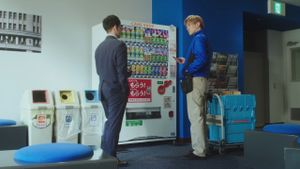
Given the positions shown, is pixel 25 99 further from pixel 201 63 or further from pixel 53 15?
pixel 201 63

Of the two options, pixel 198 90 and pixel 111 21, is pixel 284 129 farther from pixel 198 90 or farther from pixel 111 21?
pixel 111 21

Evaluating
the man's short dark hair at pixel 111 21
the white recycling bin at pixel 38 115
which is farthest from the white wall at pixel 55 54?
the man's short dark hair at pixel 111 21

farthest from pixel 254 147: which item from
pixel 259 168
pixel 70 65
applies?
pixel 70 65

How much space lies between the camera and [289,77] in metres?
7.98

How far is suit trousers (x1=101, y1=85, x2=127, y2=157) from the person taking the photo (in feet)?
10.2

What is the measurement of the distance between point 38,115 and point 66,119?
14.1 inches

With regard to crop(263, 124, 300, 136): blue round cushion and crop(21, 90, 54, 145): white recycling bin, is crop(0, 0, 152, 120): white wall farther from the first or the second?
crop(263, 124, 300, 136): blue round cushion

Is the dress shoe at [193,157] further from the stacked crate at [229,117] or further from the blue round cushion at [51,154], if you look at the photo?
the blue round cushion at [51,154]

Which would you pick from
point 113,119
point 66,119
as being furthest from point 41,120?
point 113,119

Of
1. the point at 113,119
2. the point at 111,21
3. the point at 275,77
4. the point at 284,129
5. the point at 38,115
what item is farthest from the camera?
the point at 275,77

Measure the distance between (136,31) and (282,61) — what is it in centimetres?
485

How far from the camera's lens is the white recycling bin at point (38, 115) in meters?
3.86

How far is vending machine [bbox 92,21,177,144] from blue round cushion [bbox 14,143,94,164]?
288cm

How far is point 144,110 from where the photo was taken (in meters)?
4.69
